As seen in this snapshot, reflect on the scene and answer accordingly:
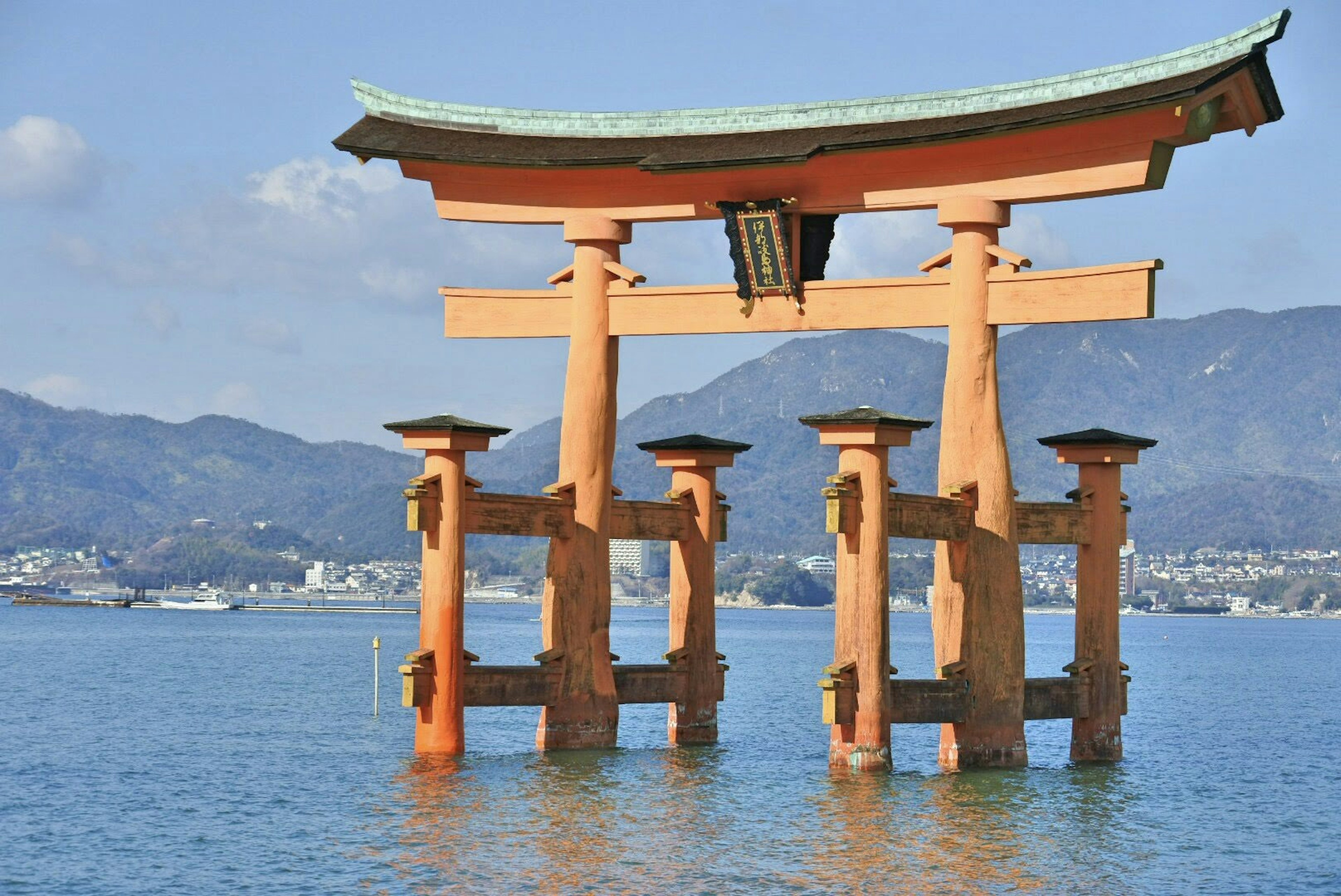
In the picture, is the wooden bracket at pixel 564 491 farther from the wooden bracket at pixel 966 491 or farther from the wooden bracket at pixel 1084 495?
the wooden bracket at pixel 1084 495

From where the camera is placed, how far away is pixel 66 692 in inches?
2071

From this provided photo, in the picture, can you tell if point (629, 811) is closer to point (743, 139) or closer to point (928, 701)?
point (928, 701)

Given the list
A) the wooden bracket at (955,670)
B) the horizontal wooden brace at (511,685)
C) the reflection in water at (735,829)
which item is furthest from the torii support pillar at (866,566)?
the horizontal wooden brace at (511,685)

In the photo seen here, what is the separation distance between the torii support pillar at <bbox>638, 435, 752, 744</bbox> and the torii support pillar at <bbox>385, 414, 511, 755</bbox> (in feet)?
15.1

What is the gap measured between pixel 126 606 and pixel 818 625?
215 ft

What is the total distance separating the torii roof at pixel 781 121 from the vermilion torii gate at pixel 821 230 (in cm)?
3

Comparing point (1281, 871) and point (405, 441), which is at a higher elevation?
point (405, 441)

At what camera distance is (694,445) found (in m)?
29.1

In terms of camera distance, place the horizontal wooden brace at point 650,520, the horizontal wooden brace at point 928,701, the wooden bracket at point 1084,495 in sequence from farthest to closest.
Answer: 1. the horizontal wooden brace at point 650,520
2. the wooden bracket at point 1084,495
3. the horizontal wooden brace at point 928,701

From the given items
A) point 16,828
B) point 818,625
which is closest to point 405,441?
point 16,828

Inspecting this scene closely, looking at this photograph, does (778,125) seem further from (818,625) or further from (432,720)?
(818,625)

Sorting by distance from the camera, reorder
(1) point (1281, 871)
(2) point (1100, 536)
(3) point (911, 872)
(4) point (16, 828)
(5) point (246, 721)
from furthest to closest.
Result: (5) point (246, 721)
(2) point (1100, 536)
(4) point (16, 828)
(1) point (1281, 871)
(3) point (911, 872)

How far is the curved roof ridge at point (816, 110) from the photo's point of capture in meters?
23.5

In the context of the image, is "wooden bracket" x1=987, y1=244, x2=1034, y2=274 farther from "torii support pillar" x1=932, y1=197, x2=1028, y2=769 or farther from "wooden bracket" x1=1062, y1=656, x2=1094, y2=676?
"wooden bracket" x1=1062, y1=656, x2=1094, y2=676
